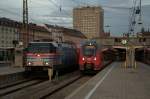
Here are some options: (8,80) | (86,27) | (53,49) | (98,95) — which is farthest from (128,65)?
(86,27)

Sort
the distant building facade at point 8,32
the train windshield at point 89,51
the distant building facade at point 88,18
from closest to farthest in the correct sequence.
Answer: the train windshield at point 89,51, the distant building facade at point 88,18, the distant building facade at point 8,32

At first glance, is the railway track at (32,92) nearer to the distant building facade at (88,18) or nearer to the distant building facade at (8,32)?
the distant building facade at (88,18)

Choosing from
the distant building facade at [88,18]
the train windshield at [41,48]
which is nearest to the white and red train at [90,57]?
the train windshield at [41,48]

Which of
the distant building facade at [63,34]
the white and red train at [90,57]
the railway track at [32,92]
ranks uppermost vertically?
the distant building facade at [63,34]

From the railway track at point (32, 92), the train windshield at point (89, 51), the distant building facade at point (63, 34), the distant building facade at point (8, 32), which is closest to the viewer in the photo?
the railway track at point (32, 92)

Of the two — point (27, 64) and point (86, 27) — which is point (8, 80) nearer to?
point (27, 64)

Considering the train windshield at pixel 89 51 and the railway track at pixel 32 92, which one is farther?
the train windshield at pixel 89 51

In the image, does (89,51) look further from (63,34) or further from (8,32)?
(63,34)

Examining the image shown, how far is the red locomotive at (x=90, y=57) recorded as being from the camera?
3825 cm

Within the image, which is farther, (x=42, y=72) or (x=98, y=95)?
(x=42, y=72)

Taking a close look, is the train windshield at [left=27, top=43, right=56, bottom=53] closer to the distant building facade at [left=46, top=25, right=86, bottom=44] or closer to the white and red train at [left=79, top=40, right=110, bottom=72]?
the white and red train at [left=79, top=40, right=110, bottom=72]

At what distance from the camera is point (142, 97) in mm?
16281

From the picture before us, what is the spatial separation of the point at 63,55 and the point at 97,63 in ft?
11.3

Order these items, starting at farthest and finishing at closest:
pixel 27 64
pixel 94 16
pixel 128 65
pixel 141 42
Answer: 1. pixel 141 42
2. pixel 94 16
3. pixel 128 65
4. pixel 27 64
